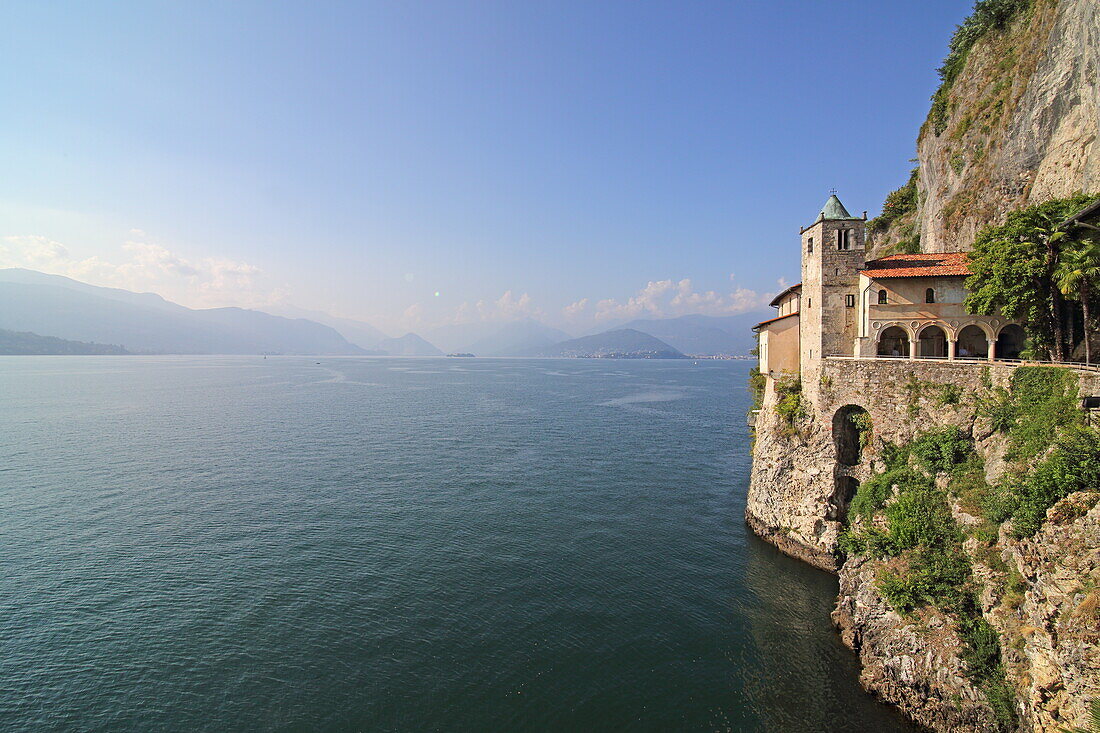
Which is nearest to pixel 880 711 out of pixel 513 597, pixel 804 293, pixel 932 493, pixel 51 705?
pixel 932 493

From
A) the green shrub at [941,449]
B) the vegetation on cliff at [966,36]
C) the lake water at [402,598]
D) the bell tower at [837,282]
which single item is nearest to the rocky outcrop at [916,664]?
the lake water at [402,598]

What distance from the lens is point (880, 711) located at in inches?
869

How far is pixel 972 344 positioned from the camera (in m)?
36.2

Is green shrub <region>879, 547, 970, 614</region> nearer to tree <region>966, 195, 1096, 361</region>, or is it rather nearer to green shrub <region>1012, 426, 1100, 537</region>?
green shrub <region>1012, 426, 1100, 537</region>

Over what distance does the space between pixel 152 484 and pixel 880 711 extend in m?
56.4

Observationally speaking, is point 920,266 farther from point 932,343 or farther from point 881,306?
point 932,343

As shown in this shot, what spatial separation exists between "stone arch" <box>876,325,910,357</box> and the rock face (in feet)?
13.9

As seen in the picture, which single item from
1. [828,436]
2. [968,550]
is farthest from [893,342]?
[968,550]

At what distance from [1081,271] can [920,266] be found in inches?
387

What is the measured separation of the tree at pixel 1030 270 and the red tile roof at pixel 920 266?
278 centimetres

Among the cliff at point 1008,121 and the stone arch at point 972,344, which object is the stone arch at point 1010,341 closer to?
the stone arch at point 972,344

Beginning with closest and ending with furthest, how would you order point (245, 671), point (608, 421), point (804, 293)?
point (245, 671) < point (804, 293) < point (608, 421)

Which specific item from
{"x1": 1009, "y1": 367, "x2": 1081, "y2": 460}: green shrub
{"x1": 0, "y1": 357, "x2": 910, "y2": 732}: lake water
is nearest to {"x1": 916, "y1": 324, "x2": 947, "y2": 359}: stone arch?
{"x1": 1009, "y1": 367, "x2": 1081, "y2": 460}: green shrub

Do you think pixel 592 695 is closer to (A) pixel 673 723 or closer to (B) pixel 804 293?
(A) pixel 673 723
